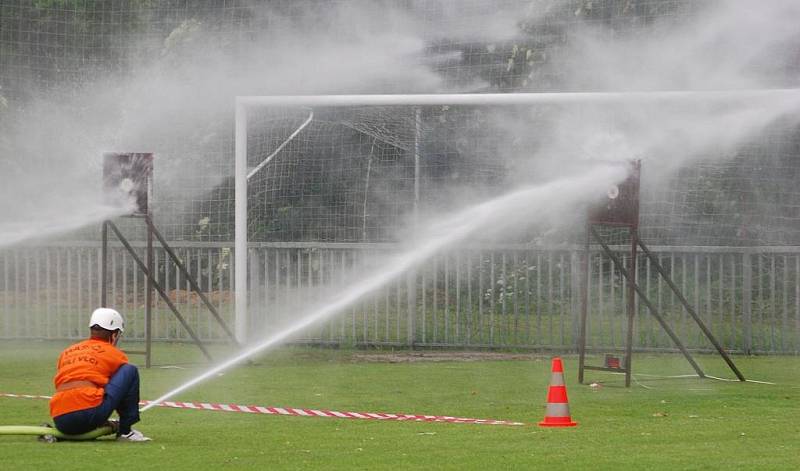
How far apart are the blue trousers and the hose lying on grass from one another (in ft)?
0.21

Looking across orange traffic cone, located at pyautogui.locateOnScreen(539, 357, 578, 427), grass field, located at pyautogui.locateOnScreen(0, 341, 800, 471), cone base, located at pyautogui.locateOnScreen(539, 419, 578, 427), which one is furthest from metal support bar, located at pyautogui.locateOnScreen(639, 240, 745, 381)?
cone base, located at pyautogui.locateOnScreen(539, 419, 578, 427)

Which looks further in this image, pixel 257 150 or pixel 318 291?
pixel 257 150

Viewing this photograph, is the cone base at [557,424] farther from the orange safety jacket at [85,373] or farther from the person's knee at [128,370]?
the orange safety jacket at [85,373]

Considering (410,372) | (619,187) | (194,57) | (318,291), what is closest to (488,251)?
(318,291)

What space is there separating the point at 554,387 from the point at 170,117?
16.0 meters

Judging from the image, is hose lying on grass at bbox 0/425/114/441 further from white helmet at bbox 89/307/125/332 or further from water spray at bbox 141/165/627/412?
water spray at bbox 141/165/627/412

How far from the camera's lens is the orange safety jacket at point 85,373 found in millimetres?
Result: 10922

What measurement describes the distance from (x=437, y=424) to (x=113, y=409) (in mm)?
2841

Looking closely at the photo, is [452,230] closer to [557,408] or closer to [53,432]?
[557,408]

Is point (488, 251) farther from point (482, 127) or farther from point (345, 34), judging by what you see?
point (345, 34)

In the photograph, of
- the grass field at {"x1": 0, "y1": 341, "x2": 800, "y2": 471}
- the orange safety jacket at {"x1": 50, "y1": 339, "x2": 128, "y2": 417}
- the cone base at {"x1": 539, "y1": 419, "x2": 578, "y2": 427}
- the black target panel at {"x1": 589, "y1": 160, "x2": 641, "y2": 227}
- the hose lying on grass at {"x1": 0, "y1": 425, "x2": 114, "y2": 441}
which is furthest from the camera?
the black target panel at {"x1": 589, "y1": 160, "x2": 641, "y2": 227}

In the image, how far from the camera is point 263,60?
25.8 metres

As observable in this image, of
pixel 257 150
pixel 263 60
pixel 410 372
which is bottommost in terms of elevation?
pixel 410 372

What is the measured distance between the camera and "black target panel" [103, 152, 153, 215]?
18.1 metres
